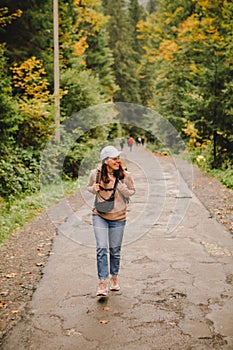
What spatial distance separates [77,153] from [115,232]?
1301cm

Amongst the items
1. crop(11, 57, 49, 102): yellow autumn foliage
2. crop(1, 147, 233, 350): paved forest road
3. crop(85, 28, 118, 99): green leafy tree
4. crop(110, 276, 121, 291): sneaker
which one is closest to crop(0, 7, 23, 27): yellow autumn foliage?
crop(11, 57, 49, 102): yellow autumn foliage

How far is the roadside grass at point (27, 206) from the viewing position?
30.7 ft

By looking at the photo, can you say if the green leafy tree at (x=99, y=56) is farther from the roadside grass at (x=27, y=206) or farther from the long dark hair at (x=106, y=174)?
the long dark hair at (x=106, y=174)

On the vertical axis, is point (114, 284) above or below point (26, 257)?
above

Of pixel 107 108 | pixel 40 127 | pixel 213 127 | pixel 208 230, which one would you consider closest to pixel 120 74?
pixel 107 108

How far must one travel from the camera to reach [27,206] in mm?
11594

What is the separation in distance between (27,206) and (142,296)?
6.84 m

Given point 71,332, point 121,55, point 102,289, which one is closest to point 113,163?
point 102,289

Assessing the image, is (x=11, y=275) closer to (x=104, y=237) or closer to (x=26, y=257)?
(x=26, y=257)

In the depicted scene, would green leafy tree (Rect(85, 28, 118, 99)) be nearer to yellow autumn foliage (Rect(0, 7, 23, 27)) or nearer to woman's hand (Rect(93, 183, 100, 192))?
yellow autumn foliage (Rect(0, 7, 23, 27))

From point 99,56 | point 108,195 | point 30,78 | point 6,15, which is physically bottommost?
point 108,195

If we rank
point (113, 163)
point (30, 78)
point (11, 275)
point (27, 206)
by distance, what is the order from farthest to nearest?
1. point (30, 78)
2. point (27, 206)
3. point (11, 275)
4. point (113, 163)

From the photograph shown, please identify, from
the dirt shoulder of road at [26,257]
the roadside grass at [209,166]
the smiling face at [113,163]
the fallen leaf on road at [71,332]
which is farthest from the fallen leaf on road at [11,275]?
the roadside grass at [209,166]

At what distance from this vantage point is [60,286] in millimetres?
5754
